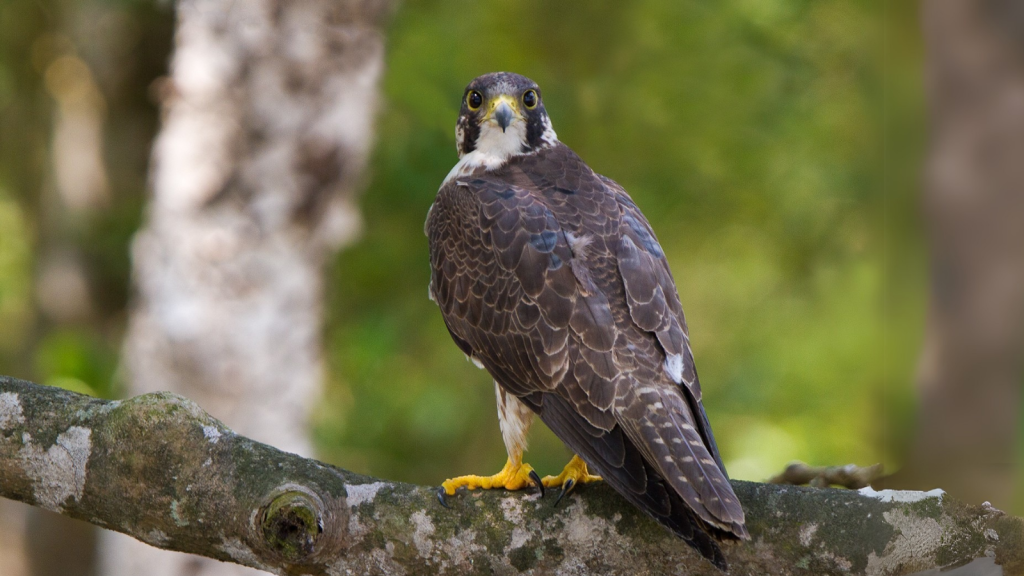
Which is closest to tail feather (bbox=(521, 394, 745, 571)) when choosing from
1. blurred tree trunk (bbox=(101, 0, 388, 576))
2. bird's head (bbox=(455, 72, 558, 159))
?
bird's head (bbox=(455, 72, 558, 159))

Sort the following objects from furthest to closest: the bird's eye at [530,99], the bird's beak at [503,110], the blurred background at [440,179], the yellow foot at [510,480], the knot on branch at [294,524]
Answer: the blurred background at [440,179] < the bird's eye at [530,99] < the bird's beak at [503,110] < the yellow foot at [510,480] < the knot on branch at [294,524]

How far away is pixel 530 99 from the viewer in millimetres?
4641

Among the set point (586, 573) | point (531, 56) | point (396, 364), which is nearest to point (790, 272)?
point (531, 56)

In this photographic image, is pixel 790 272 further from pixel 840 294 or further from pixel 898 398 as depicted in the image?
pixel 898 398

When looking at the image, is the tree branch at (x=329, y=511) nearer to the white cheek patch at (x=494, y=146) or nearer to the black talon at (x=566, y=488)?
the black talon at (x=566, y=488)

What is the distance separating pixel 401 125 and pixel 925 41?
5665 mm

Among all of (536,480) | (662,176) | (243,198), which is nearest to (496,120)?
(536,480)

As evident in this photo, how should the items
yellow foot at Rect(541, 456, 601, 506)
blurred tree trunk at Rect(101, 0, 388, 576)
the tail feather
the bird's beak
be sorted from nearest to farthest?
the tail feather
yellow foot at Rect(541, 456, 601, 506)
the bird's beak
blurred tree trunk at Rect(101, 0, 388, 576)

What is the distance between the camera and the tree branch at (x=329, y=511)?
2.83 metres

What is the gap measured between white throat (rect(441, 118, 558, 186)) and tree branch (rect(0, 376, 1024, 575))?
5.66ft

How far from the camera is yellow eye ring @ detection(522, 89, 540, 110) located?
4.63 m

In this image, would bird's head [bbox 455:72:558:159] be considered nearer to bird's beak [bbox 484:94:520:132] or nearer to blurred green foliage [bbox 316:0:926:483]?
bird's beak [bbox 484:94:520:132]

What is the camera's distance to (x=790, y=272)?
999 cm

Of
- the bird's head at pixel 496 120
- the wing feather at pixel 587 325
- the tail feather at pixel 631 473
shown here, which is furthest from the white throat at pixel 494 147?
the tail feather at pixel 631 473
